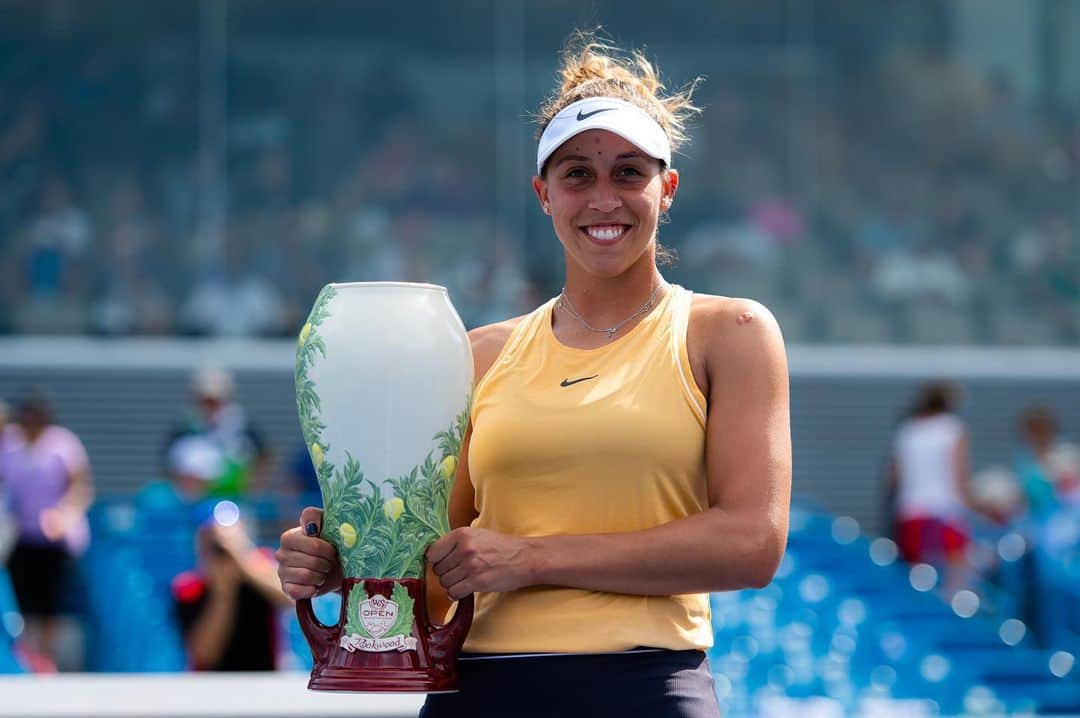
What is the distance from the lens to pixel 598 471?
223 centimetres

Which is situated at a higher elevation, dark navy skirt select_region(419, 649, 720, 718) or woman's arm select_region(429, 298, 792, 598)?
woman's arm select_region(429, 298, 792, 598)

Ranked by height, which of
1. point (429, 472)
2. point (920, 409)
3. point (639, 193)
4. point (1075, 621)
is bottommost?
point (1075, 621)

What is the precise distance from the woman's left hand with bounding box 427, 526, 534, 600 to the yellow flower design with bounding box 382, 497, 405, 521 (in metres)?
0.10

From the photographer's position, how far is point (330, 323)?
2350mm

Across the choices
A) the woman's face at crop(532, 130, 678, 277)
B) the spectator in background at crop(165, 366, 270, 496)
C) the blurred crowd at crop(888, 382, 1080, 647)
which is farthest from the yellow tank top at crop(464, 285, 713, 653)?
the spectator in background at crop(165, 366, 270, 496)

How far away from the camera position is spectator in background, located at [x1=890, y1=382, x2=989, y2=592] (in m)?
10.3

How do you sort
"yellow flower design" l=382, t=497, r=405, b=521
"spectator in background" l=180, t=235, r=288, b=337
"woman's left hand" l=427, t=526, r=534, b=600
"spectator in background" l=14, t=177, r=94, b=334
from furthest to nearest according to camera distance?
"spectator in background" l=180, t=235, r=288, b=337 → "spectator in background" l=14, t=177, r=94, b=334 → "yellow flower design" l=382, t=497, r=405, b=521 → "woman's left hand" l=427, t=526, r=534, b=600

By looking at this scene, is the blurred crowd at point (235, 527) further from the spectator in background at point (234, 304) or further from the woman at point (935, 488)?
the spectator in background at point (234, 304)

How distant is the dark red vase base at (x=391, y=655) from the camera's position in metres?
2.25

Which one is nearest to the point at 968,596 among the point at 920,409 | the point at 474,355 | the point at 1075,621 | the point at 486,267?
the point at 1075,621

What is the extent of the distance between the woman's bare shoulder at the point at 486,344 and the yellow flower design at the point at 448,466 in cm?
18

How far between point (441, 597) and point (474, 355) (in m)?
0.34

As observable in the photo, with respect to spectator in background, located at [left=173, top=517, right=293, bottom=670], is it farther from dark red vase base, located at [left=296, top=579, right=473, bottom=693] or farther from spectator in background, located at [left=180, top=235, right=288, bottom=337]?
spectator in background, located at [left=180, top=235, right=288, bottom=337]

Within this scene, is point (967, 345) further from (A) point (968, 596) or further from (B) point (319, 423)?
(B) point (319, 423)
